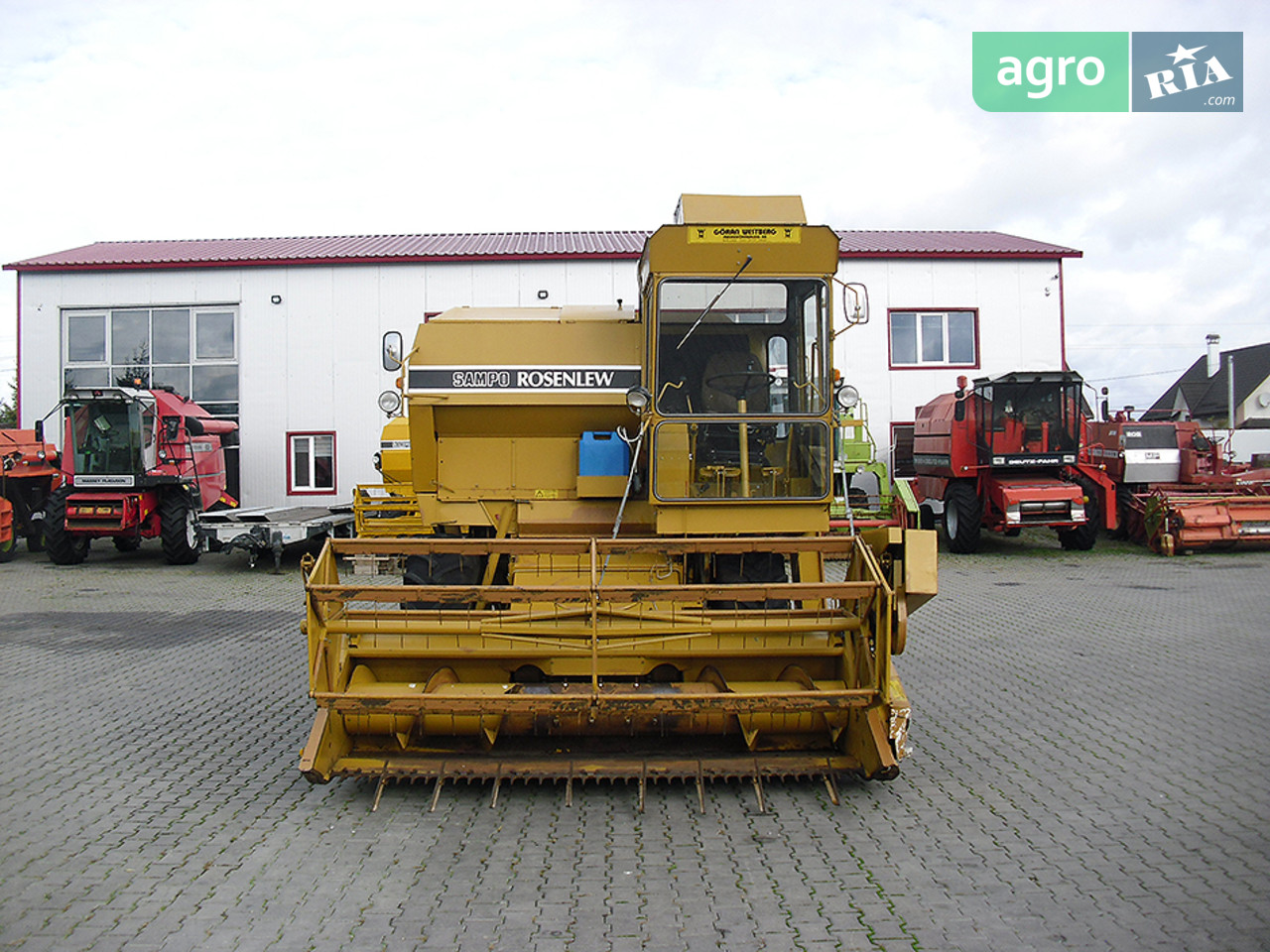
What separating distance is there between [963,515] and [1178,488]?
5.65 m

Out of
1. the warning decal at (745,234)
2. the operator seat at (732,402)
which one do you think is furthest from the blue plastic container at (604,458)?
the warning decal at (745,234)

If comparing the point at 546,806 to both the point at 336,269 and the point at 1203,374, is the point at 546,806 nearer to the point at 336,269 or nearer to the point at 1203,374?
the point at 336,269

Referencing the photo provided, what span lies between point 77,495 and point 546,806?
1421cm

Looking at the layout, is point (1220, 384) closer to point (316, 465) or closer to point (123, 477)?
point (316, 465)

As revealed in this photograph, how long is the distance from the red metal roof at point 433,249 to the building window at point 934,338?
137cm

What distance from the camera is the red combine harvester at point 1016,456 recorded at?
1523cm

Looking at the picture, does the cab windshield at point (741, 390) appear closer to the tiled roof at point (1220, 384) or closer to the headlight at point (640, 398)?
the headlight at point (640, 398)

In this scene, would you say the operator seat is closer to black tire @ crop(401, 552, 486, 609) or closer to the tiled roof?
black tire @ crop(401, 552, 486, 609)

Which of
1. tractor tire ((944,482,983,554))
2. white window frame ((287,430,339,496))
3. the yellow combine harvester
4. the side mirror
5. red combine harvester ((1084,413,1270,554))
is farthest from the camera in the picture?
white window frame ((287,430,339,496))

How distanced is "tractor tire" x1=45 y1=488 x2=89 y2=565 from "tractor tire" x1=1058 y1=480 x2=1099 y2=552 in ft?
59.5

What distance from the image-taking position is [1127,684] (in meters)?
6.98

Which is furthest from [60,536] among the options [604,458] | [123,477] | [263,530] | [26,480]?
[604,458]

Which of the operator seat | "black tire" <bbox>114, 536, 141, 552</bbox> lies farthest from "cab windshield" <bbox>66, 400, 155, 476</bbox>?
the operator seat

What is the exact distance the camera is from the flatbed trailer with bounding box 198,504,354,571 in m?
14.1
